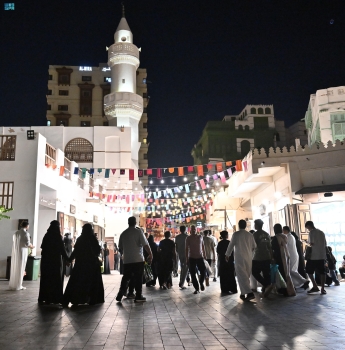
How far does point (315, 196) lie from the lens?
16.1 metres

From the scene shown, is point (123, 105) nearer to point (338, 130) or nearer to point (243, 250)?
point (338, 130)

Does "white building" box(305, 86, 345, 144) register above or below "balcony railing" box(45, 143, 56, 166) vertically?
above

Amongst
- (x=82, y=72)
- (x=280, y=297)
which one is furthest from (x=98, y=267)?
(x=82, y=72)

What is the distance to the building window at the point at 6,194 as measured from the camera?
51.8 ft

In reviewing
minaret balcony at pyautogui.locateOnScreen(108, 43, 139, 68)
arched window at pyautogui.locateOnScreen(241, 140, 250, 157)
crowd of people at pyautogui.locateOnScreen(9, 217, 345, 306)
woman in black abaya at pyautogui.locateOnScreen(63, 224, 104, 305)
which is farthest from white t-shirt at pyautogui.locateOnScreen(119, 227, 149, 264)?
arched window at pyautogui.locateOnScreen(241, 140, 250, 157)

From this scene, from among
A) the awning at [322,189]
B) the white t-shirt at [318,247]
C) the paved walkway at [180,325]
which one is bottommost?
the paved walkway at [180,325]

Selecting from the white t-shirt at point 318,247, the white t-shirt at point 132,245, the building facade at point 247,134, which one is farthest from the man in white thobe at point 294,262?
the building facade at point 247,134

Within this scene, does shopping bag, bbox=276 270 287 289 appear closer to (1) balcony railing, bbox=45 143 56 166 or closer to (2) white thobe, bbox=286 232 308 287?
(2) white thobe, bbox=286 232 308 287

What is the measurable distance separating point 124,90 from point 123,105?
7.94 ft

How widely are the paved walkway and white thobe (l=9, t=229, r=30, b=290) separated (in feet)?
9.29

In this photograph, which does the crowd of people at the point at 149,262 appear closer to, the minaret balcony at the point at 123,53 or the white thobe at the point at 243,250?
the white thobe at the point at 243,250

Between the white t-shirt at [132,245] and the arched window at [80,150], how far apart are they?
27127 mm

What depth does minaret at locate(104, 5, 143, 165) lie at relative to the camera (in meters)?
39.0

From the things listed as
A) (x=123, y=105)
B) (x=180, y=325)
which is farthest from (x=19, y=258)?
(x=123, y=105)
